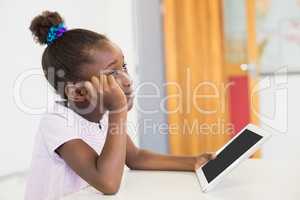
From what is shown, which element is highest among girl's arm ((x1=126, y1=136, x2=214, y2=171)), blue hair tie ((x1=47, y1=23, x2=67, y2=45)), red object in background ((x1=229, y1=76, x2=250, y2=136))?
blue hair tie ((x1=47, y1=23, x2=67, y2=45))

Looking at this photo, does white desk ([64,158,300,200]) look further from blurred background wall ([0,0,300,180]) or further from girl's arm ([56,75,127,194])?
blurred background wall ([0,0,300,180])

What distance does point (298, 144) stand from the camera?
268 centimetres

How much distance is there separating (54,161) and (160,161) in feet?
1.08

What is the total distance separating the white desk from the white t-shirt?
9 centimetres

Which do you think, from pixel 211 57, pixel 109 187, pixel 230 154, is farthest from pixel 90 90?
pixel 211 57

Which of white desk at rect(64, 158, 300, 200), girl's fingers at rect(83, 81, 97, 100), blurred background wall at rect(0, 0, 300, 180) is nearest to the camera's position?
white desk at rect(64, 158, 300, 200)

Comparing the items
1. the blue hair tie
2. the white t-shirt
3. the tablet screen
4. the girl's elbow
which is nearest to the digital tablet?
the tablet screen

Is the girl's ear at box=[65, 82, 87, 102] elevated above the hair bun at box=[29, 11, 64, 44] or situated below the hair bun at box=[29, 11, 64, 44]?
below

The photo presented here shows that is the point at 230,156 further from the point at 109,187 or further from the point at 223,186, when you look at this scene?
the point at 109,187

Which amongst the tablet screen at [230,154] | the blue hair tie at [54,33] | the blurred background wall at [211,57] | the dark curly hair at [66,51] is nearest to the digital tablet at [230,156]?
the tablet screen at [230,154]

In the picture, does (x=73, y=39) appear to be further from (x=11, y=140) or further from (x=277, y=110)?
(x=277, y=110)

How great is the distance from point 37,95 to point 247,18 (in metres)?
1.53

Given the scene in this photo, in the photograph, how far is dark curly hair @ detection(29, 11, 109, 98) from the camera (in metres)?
1.12

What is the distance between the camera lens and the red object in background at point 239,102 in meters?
2.76
